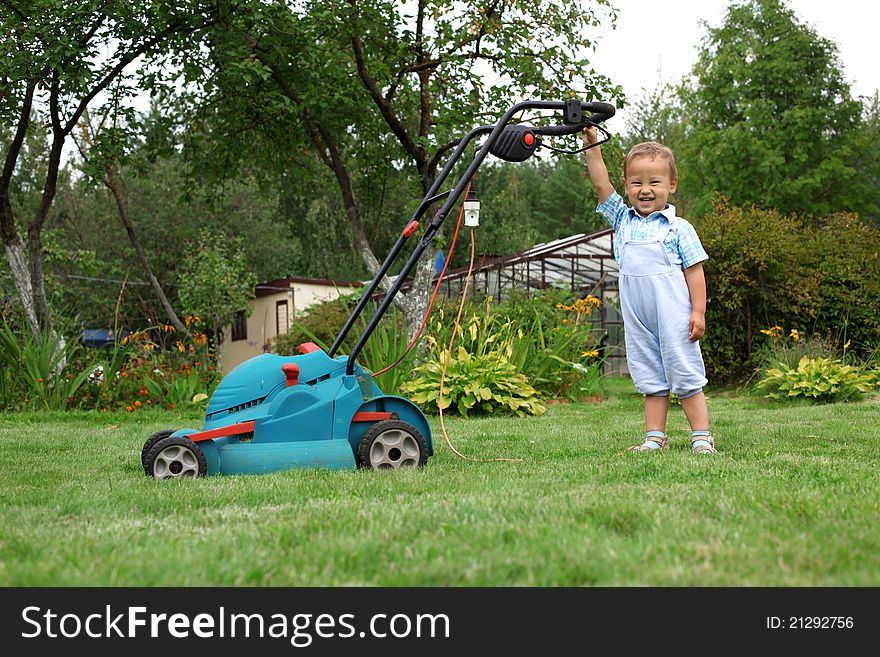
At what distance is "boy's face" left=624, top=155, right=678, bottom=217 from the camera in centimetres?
443

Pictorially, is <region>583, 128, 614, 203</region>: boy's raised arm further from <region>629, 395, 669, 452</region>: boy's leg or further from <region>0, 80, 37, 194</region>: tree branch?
<region>0, 80, 37, 194</region>: tree branch

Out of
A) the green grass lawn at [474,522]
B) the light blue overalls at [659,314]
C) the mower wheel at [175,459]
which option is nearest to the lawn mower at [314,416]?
the mower wheel at [175,459]

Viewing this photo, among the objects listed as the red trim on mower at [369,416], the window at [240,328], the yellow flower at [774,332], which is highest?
the window at [240,328]

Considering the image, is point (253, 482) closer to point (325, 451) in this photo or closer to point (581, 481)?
point (325, 451)

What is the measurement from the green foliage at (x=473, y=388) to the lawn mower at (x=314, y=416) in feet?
11.6

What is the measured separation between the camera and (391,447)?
13.4 ft

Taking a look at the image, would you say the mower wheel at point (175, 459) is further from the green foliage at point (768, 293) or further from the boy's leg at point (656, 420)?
the green foliage at point (768, 293)

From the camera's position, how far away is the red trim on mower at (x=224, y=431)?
3.99 metres

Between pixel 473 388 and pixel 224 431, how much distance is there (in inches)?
158

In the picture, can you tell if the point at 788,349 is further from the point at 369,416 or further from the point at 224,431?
the point at 224,431

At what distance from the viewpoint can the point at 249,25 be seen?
916 centimetres

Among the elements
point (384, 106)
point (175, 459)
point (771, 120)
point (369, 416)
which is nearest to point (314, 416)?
point (369, 416)

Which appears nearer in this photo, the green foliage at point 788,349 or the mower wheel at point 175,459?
the mower wheel at point 175,459
